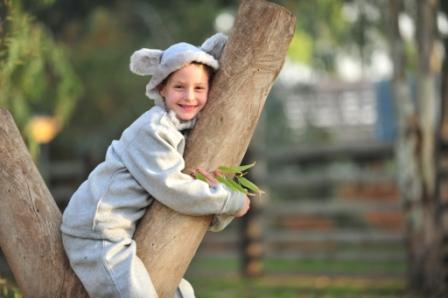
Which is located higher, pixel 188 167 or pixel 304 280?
pixel 188 167

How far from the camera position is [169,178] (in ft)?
9.44

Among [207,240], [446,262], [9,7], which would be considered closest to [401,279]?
[446,262]

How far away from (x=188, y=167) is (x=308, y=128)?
12.7 metres

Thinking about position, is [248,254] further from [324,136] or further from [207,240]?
[324,136]

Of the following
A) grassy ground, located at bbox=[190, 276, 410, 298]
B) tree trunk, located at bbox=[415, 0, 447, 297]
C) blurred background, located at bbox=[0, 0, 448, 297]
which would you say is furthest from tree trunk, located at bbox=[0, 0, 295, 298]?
tree trunk, located at bbox=[415, 0, 447, 297]

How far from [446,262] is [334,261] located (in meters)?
2.76

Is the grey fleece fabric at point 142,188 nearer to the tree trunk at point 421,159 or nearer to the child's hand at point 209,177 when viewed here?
the child's hand at point 209,177

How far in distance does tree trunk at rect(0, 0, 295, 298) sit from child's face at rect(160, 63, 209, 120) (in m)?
0.04

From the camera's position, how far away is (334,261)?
432 inches

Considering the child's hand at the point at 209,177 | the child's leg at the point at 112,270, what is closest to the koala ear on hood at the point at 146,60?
the child's hand at the point at 209,177

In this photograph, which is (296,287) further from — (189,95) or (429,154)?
(189,95)

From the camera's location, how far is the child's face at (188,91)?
118 inches

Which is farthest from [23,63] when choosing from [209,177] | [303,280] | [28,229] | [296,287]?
[303,280]

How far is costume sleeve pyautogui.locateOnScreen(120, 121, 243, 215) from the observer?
114 inches
